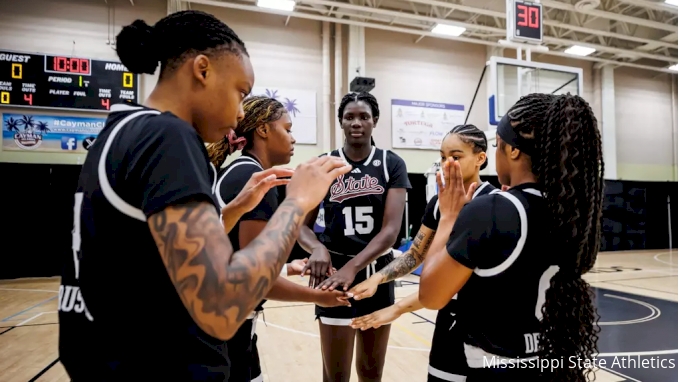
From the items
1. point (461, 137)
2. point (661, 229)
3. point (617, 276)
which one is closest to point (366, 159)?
point (461, 137)

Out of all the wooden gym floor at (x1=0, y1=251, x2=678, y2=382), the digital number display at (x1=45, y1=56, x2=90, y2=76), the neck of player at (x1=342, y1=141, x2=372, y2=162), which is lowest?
the wooden gym floor at (x1=0, y1=251, x2=678, y2=382)

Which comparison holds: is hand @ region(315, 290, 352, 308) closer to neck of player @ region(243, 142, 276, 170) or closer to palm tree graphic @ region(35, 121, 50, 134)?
neck of player @ region(243, 142, 276, 170)

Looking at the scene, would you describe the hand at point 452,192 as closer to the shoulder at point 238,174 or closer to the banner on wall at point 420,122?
the shoulder at point 238,174

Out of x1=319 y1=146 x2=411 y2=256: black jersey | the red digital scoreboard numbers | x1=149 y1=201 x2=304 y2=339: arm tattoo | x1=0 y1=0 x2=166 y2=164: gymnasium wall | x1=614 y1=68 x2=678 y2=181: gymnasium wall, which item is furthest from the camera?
x1=614 y1=68 x2=678 y2=181: gymnasium wall

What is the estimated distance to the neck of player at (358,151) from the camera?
2.39 meters

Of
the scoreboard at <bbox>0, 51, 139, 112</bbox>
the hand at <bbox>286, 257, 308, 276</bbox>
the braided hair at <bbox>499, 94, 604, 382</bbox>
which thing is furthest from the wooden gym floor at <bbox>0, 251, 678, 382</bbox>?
the scoreboard at <bbox>0, 51, 139, 112</bbox>

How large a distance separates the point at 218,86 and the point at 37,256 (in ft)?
30.2

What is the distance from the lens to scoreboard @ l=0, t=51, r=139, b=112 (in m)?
7.72

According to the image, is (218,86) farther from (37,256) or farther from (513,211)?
(37,256)

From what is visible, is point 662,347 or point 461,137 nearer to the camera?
point 461,137

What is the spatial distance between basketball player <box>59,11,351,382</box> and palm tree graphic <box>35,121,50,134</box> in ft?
29.3

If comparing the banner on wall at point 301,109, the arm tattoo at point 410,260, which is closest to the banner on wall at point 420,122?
the banner on wall at point 301,109

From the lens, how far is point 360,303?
221 cm

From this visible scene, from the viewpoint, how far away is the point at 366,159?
94.6 inches
